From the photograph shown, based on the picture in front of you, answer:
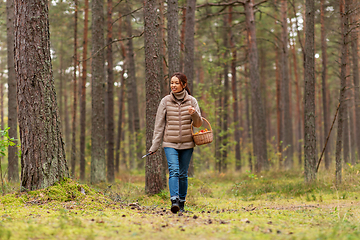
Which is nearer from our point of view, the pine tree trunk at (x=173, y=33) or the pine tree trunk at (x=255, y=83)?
the pine tree trunk at (x=173, y=33)

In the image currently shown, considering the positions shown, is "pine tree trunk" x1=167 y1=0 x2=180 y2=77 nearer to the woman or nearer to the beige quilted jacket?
the woman

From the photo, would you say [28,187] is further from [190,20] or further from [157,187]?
[190,20]

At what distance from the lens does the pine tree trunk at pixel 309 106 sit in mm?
9805

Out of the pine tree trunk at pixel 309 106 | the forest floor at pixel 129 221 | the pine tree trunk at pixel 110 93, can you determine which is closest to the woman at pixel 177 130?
the forest floor at pixel 129 221

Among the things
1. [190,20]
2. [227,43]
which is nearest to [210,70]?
[190,20]

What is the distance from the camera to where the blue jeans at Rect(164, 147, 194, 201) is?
4943 mm

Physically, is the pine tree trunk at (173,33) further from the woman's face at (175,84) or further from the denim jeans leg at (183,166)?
the denim jeans leg at (183,166)

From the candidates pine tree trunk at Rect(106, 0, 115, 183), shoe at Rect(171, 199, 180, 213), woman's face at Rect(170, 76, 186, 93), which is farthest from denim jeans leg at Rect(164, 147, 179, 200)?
pine tree trunk at Rect(106, 0, 115, 183)

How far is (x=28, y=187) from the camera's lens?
17.8ft

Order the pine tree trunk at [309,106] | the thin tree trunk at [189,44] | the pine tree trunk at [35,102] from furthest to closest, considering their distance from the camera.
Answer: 1. the thin tree trunk at [189,44]
2. the pine tree trunk at [309,106]
3. the pine tree trunk at [35,102]

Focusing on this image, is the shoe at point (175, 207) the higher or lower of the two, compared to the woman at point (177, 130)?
lower

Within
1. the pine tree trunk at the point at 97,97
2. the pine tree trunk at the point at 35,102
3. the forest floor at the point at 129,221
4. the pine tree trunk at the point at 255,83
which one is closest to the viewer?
the forest floor at the point at 129,221

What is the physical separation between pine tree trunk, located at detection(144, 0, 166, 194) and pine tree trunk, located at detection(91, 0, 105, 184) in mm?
4126

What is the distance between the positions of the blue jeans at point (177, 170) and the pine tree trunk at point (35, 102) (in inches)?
87.5
